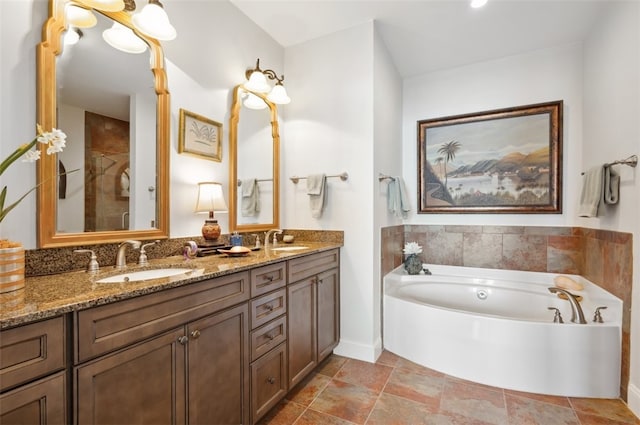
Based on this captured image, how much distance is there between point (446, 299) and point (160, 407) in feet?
8.91

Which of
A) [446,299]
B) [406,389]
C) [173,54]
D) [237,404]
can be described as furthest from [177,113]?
[446,299]

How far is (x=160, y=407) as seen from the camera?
3.55ft

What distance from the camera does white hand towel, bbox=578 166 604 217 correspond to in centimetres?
204

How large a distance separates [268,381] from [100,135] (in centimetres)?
155

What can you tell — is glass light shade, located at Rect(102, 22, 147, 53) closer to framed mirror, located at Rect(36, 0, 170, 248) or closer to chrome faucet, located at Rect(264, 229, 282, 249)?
framed mirror, located at Rect(36, 0, 170, 248)

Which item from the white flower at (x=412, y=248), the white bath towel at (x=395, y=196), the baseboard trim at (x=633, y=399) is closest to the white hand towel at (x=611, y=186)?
the baseboard trim at (x=633, y=399)

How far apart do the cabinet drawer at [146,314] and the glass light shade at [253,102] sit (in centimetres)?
153

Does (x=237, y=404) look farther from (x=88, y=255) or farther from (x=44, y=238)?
(x=44, y=238)

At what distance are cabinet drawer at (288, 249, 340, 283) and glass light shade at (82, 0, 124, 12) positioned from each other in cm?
158

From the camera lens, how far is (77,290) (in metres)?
0.98

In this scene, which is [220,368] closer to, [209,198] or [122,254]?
[122,254]

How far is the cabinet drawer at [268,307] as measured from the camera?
5.07 feet

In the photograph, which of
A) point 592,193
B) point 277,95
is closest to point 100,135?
point 277,95

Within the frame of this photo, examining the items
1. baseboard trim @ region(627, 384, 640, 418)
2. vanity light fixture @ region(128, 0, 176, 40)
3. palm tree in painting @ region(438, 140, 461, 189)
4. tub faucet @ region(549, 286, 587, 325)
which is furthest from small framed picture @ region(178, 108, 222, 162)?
baseboard trim @ region(627, 384, 640, 418)
